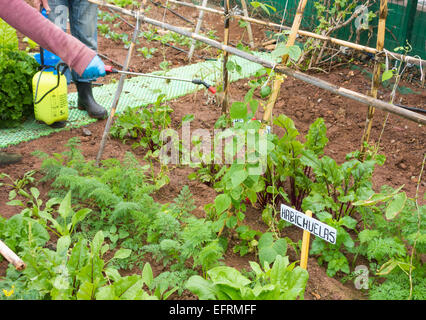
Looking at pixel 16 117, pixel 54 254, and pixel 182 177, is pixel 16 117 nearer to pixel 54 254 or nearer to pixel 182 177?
pixel 182 177

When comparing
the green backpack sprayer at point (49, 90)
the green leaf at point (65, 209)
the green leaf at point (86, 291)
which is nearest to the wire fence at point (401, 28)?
the green backpack sprayer at point (49, 90)

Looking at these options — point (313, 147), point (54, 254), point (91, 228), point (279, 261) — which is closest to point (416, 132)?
point (313, 147)

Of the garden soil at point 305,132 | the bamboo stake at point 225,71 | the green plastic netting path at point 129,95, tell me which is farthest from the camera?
the green plastic netting path at point 129,95

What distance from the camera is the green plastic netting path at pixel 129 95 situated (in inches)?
136

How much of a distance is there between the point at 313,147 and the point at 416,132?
163cm

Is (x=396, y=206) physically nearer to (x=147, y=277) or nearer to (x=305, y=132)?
(x=147, y=277)

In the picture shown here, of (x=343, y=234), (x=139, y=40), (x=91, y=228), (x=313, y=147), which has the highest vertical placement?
(x=139, y=40)

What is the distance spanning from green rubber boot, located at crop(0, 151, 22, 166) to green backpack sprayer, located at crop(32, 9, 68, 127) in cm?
44

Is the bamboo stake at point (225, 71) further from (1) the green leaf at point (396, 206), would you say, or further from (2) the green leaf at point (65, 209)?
(1) the green leaf at point (396, 206)

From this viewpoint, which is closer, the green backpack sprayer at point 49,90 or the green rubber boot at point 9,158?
the green rubber boot at point 9,158

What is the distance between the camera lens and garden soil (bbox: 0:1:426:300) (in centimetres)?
236

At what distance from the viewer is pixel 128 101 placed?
409cm

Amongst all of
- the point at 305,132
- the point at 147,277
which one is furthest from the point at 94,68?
the point at 305,132

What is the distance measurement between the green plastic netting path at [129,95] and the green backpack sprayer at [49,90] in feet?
0.46
